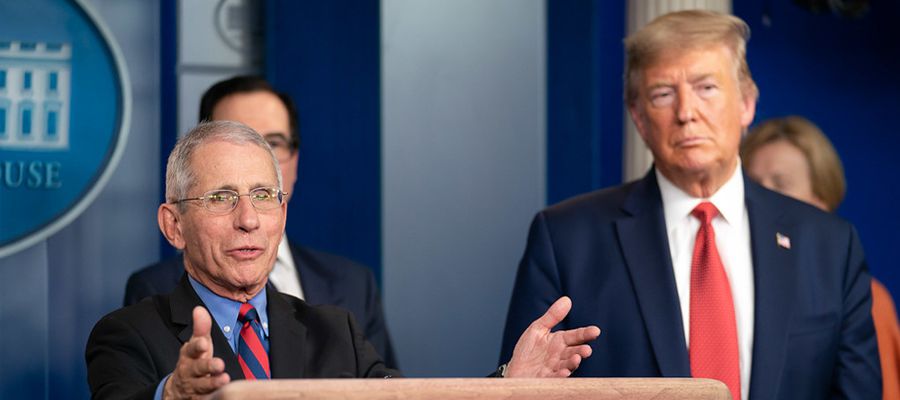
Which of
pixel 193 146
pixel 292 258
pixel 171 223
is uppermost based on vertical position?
pixel 193 146

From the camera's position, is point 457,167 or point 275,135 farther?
point 457,167

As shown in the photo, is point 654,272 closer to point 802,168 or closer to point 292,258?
point 292,258

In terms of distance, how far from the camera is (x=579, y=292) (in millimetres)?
3238


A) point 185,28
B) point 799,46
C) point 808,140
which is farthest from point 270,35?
point 799,46

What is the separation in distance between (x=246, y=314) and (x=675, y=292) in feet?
3.78

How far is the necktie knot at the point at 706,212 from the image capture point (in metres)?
3.23

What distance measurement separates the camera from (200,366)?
73.6 inches

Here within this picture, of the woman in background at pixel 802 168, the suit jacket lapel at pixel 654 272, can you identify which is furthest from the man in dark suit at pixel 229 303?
the woman in background at pixel 802 168

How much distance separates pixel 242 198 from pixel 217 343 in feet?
0.82

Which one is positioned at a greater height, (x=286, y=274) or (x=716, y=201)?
(x=716, y=201)

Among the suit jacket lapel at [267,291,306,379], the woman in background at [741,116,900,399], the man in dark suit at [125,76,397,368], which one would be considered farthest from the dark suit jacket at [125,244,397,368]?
the woman in background at [741,116,900,399]

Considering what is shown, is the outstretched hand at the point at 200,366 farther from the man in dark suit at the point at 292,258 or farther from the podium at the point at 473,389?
the man in dark suit at the point at 292,258

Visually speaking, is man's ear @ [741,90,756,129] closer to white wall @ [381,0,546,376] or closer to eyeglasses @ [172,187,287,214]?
eyeglasses @ [172,187,287,214]

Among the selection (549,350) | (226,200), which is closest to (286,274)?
(226,200)
